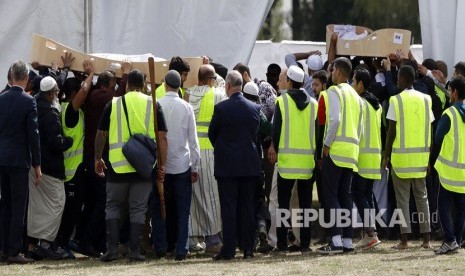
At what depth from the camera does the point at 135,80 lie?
43.7 feet

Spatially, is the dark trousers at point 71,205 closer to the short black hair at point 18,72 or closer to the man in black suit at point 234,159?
the short black hair at point 18,72

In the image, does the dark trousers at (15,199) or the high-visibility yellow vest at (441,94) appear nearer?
the dark trousers at (15,199)

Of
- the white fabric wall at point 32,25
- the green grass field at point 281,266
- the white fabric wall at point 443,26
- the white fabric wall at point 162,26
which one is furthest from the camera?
the white fabric wall at point 443,26

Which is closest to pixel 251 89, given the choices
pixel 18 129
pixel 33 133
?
pixel 33 133

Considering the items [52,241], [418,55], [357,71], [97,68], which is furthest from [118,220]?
[418,55]

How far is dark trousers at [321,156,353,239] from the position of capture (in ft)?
45.0

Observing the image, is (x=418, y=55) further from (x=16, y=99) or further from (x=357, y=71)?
(x=16, y=99)

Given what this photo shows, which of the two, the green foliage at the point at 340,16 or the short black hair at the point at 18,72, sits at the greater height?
the green foliage at the point at 340,16

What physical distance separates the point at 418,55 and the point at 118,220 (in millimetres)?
7140

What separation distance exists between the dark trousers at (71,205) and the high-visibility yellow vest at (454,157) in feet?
11.7

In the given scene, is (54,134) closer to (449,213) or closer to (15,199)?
(15,199)

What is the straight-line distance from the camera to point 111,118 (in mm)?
13266

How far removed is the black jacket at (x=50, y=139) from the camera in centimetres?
1362

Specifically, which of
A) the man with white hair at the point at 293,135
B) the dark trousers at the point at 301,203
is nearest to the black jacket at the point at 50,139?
the man with white hair at the point at 293,135
